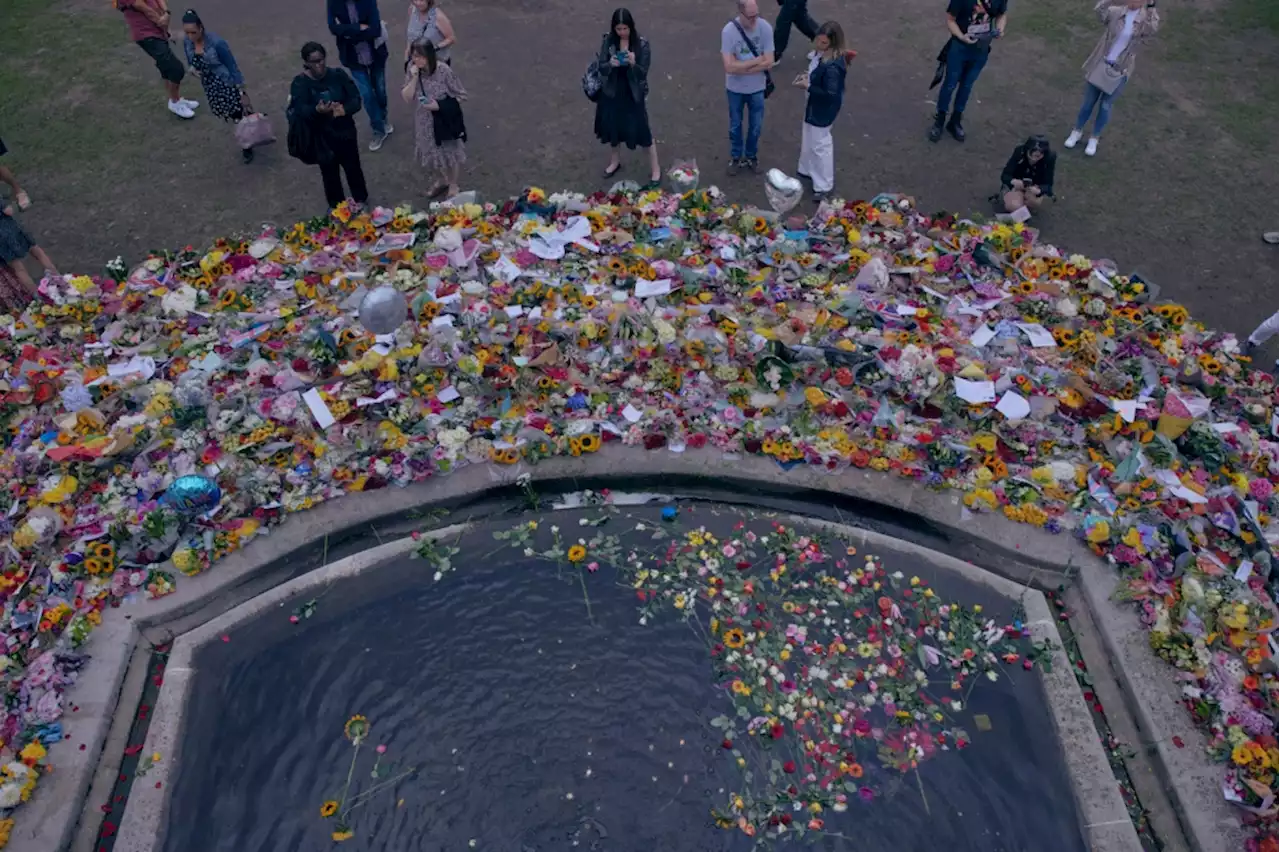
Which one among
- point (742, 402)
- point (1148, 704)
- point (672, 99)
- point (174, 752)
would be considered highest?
point (672, 99)

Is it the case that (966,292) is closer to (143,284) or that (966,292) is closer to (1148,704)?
(1148,704)

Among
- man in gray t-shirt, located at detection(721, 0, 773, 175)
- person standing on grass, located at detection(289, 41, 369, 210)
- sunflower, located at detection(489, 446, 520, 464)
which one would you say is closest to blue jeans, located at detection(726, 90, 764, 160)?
man in gray t-shirt, located at detection(721, 0, 773, 175)

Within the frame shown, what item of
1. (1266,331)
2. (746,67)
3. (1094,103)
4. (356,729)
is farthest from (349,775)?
(1094,103)

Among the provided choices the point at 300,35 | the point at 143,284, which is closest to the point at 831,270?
the point at 143,284

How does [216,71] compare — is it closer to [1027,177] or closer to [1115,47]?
[1027,177]

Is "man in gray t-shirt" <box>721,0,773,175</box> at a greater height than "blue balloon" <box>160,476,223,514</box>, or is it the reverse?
"man in gray t-shirt" <box>721,0,773,175</box>

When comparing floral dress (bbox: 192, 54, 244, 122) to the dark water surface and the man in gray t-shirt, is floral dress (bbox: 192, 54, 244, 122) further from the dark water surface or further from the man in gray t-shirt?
the dark water surface

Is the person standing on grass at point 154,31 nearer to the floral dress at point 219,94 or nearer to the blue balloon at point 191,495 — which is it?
the floral dress at point 219,94
